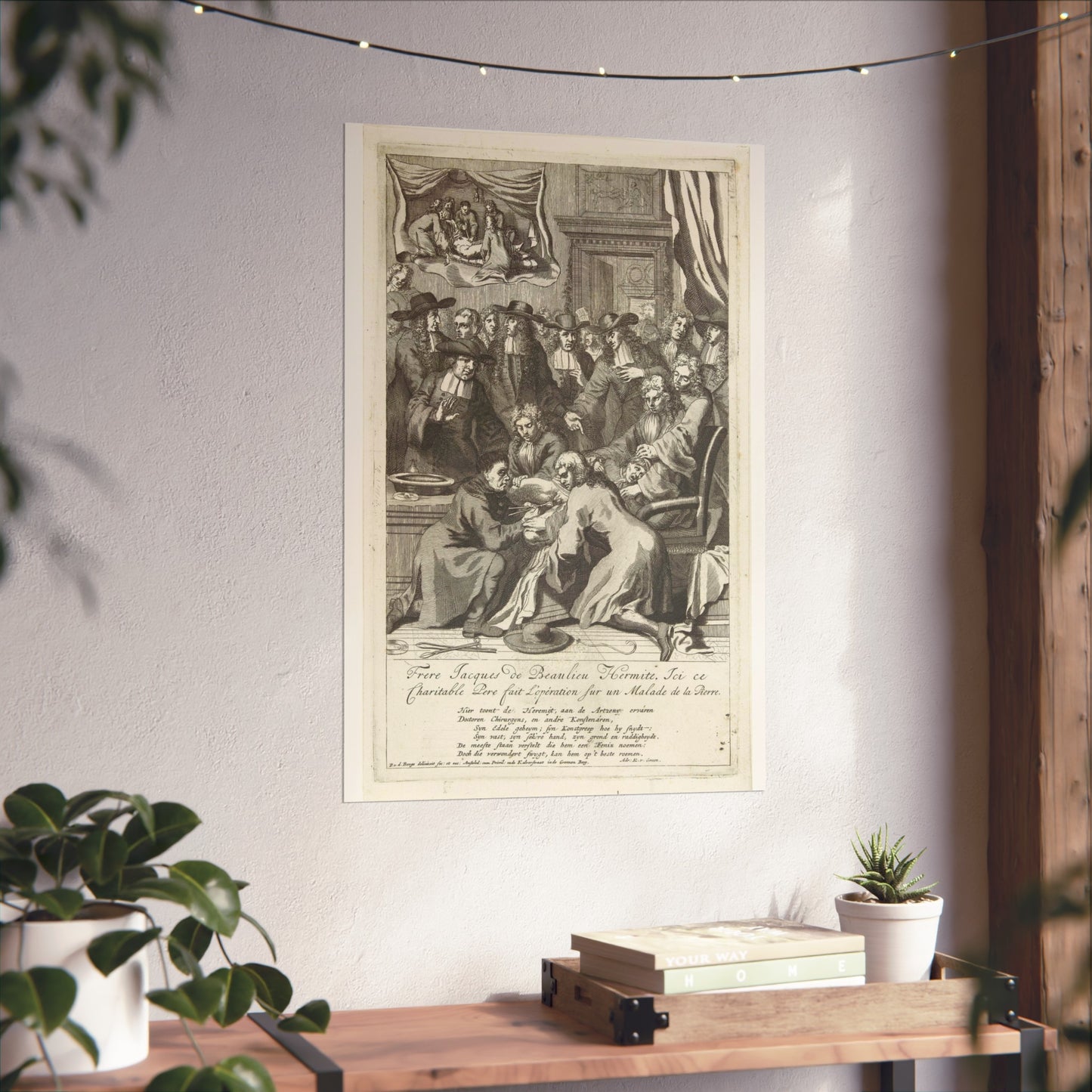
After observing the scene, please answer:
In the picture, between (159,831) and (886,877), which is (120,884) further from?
(886,877)

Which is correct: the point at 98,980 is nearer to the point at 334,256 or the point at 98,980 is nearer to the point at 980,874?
the point at 334,256

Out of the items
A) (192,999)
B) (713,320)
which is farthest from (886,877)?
(192,999)

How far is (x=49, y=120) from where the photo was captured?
1625 mm

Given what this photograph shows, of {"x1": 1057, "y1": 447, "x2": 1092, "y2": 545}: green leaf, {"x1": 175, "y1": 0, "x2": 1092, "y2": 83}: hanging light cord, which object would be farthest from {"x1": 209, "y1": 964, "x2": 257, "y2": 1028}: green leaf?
{"x1": 175, "y1": 0, "x2": 1092, "y2": 83}: hanging light cord

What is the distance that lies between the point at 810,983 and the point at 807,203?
3.75 ft

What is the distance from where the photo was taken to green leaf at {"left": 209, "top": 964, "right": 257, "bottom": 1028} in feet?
4.49

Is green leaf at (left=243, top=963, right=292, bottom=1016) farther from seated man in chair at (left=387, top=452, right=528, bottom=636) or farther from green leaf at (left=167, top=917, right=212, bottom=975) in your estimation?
seated man in chair at (left=387, top=452, right=528, bottom=636)

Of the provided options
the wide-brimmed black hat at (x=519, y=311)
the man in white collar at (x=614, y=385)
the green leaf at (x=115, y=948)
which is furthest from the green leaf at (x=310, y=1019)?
the wide-brimmed black hat at (x=519, y=311)

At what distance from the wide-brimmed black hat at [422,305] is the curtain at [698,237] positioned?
36cm

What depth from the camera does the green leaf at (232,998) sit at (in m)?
1.37

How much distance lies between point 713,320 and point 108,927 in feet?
3.87

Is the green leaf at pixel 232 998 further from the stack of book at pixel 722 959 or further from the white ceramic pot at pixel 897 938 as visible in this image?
the white ceramic pot at pixel 897 938

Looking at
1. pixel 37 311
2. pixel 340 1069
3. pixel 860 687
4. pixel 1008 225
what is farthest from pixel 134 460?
pixel 1008 225

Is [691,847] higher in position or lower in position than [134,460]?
lower
